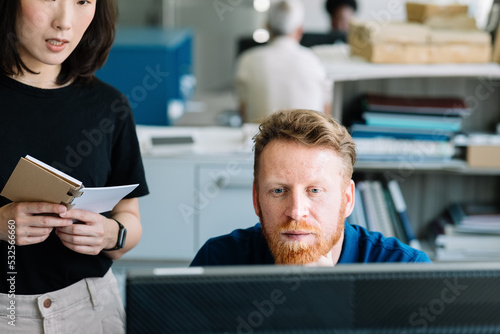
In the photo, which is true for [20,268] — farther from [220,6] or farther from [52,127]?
[220,6]

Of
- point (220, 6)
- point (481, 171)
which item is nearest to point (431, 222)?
point (481, 171)

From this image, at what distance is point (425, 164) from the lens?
8.23 ft

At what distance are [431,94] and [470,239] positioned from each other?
2.10 ft

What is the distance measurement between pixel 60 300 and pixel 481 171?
178 centimetres

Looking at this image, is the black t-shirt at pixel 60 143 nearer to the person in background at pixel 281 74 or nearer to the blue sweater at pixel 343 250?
the blue sweater at pixel 343 250

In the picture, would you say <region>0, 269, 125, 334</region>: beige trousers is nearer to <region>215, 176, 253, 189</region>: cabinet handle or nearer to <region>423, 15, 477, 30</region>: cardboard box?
A: <region>215, 176, 253, 189</region>: cabinet handle

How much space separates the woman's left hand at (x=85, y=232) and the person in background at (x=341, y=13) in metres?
4.40

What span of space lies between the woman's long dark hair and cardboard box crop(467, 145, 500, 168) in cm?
156

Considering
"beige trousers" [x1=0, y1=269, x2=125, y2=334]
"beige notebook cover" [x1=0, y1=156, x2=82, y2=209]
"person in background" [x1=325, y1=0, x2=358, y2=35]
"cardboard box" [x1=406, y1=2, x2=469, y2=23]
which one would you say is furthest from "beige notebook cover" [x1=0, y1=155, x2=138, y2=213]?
"person in background" [x1=325, y1=0, x2=358, y2=35]

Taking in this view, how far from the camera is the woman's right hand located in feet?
4.20

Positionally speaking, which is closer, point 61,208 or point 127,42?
point 61,208

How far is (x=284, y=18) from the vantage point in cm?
363

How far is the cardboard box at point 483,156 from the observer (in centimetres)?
249

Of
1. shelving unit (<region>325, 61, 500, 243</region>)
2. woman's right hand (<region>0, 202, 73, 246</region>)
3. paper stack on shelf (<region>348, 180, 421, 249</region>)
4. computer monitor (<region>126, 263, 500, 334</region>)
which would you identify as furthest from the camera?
paper stack on shelf (<region>348, 180, 421, 249</region>)
